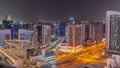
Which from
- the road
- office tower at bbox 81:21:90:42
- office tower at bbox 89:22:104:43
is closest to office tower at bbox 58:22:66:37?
office tower at bbox 81:21:90:42

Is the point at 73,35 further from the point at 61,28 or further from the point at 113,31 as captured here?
the point at 113,31

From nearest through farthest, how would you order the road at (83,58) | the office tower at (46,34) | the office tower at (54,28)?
1. the road at (83,58)
2. the office tower at (46,34)
3. the office tower at (54,28)

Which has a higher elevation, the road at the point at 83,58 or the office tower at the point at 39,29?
the office tower at the point at 39,29

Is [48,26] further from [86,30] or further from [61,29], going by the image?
[86,30]

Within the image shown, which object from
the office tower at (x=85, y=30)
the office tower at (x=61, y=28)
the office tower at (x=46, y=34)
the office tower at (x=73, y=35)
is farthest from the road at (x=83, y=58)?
the office tower at (x=61, y=28)

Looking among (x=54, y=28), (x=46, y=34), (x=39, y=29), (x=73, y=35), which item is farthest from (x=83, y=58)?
(x=54, y=28)

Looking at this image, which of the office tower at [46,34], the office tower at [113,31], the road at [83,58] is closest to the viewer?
the road at [83,58]

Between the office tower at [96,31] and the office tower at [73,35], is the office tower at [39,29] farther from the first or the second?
the office tower at [96,31]
